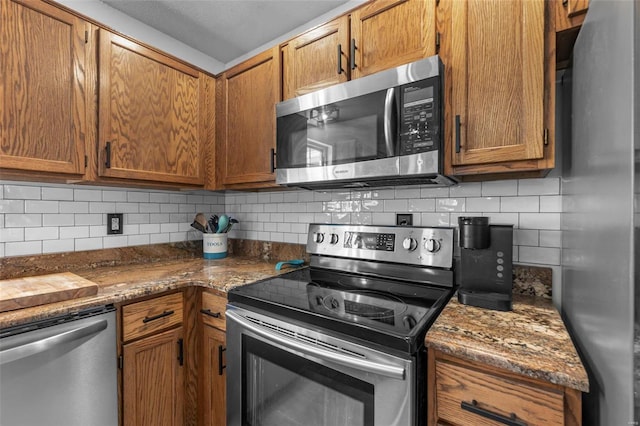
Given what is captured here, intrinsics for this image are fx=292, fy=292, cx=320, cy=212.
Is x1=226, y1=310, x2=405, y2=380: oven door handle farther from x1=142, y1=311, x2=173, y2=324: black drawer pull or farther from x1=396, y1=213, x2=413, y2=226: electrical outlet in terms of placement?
x1=396, y1=213, x2=413, y2=226: electrical outlet

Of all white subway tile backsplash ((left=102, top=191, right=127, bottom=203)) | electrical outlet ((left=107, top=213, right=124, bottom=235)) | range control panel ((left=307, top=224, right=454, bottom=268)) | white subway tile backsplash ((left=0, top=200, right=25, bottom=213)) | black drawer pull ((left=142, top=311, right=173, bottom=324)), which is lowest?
black drawer pull ((left=142, top=311, right=173, bottom=324))

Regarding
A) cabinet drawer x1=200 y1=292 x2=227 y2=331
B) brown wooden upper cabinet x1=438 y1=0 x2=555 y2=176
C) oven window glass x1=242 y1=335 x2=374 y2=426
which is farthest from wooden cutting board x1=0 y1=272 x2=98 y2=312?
brown wooden upper cabinet x1=438 y1=0 x2=555 y2=176

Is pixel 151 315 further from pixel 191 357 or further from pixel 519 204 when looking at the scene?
pixel 519 204

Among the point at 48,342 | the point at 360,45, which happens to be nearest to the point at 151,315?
the point at 48,342

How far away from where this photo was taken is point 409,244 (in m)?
1.39

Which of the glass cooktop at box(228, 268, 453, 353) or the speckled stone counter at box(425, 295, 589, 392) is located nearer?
the speckled stone counter at box(425, 295, 589, 392)

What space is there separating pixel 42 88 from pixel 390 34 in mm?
1561

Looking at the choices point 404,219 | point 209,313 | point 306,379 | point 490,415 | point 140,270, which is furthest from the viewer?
point 140,270

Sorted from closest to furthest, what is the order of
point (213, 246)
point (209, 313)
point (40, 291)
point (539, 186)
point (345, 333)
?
1. point (345, 333)
2. point (40, 291)
3. point (539, 186)
4. point (209, 313)
5. point (213, 246)

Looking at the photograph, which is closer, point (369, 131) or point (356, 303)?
point (356, 303)

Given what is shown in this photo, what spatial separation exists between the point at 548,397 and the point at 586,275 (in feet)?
1.11

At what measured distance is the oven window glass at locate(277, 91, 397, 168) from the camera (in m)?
1.23

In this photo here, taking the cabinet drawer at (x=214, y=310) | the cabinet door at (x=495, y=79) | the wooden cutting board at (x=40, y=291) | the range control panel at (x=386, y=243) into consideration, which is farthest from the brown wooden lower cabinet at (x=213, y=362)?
the cabinet door at (x=495, y=79)

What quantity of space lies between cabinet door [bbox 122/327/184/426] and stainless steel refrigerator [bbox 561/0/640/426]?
1.58 meters
